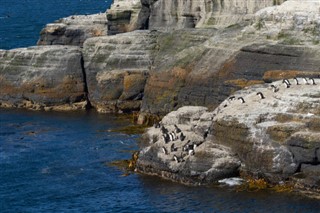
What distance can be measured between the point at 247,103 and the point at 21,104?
3594cm

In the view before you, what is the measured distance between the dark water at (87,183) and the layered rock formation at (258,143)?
4.85 feet

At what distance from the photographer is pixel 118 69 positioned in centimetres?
9825

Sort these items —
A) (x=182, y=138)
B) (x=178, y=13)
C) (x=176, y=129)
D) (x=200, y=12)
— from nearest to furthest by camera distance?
(x=182, y=138) → (x=176, y=129) → (x=200, y=12) → (x=178, y=13)

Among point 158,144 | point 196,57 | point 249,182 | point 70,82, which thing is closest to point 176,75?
point 196,57

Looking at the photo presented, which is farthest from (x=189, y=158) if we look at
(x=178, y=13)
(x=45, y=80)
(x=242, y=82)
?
(x=178, y=13)

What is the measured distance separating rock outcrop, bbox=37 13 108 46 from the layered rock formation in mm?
49118

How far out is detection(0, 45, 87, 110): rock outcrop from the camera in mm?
98938

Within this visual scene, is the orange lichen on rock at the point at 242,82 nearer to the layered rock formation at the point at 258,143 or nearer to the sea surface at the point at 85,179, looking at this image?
the sea surface at the point at 85,179

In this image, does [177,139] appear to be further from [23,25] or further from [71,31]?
[23,25]

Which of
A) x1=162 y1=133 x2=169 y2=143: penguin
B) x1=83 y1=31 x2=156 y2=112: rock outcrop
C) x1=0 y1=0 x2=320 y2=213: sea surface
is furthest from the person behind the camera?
x1=83 y1=31 x2=156 y2=112: rock outcrop

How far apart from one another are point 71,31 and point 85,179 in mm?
50075

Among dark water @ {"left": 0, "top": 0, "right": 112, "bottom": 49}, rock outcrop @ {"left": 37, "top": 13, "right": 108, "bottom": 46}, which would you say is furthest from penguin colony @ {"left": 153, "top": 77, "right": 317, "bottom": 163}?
dark water @ {"left": 0, "top": 0, "right": 112, "bottom": 49}

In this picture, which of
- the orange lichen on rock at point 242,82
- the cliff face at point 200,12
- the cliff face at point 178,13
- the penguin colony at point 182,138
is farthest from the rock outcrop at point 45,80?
the penguin colony at point 182,138

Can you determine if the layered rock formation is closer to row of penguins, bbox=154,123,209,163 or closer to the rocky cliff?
row of penguins, bbox=154,123,209,163
